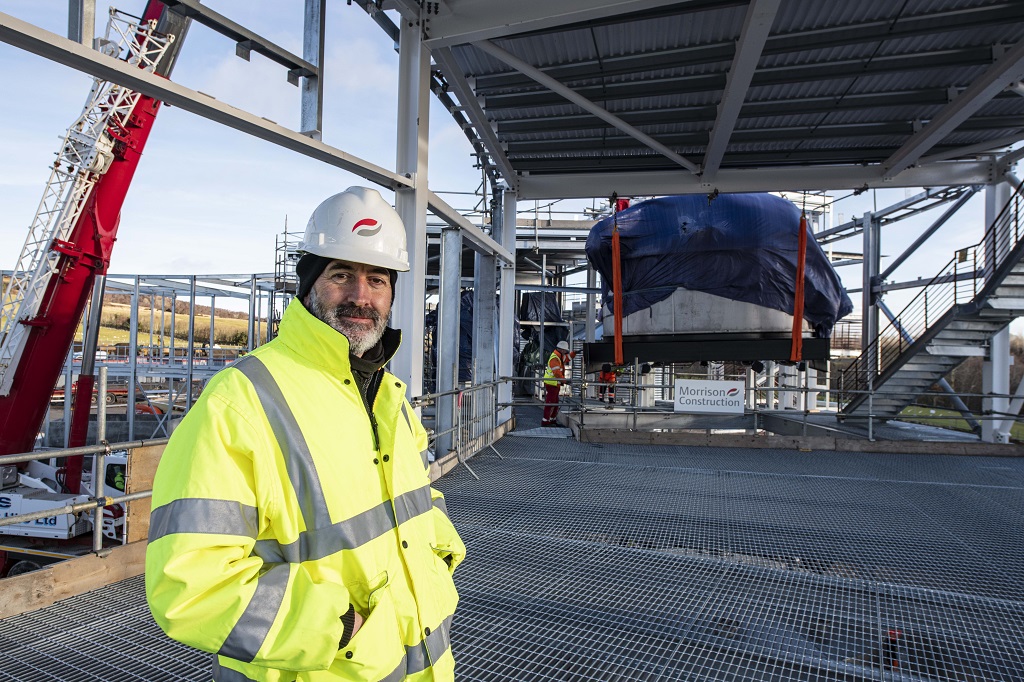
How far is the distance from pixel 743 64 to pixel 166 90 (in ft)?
16.9

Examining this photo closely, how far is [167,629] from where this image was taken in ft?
3.45

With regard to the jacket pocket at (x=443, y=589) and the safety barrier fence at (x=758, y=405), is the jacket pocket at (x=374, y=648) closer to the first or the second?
the jacket pocket at (x=443, y=589)

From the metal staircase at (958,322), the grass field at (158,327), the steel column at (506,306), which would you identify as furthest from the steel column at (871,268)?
the grass field at (158,327)

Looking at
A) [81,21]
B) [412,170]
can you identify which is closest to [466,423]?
[412,170]

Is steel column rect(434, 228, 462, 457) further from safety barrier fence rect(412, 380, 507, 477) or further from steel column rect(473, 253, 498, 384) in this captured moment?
steel column rect(473, 253, 498, 384)

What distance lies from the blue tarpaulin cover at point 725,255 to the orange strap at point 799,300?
307 mm

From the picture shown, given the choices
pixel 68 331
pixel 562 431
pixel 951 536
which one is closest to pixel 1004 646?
pixel 951 536

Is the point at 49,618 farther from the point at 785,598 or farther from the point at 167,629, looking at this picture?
the point at 785,598

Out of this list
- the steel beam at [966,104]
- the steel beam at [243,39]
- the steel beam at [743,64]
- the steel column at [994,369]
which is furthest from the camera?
the steel column at [994,369]

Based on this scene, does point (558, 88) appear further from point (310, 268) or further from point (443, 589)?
point (443, 589)

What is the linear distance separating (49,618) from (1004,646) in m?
5.45

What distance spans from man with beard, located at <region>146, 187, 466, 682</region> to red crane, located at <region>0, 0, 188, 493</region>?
823 centimetres

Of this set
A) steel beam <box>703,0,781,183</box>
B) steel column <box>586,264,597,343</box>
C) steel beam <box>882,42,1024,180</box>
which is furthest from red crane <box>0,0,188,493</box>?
steel column <box>586,264,597,343</box>

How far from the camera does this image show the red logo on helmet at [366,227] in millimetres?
1706
